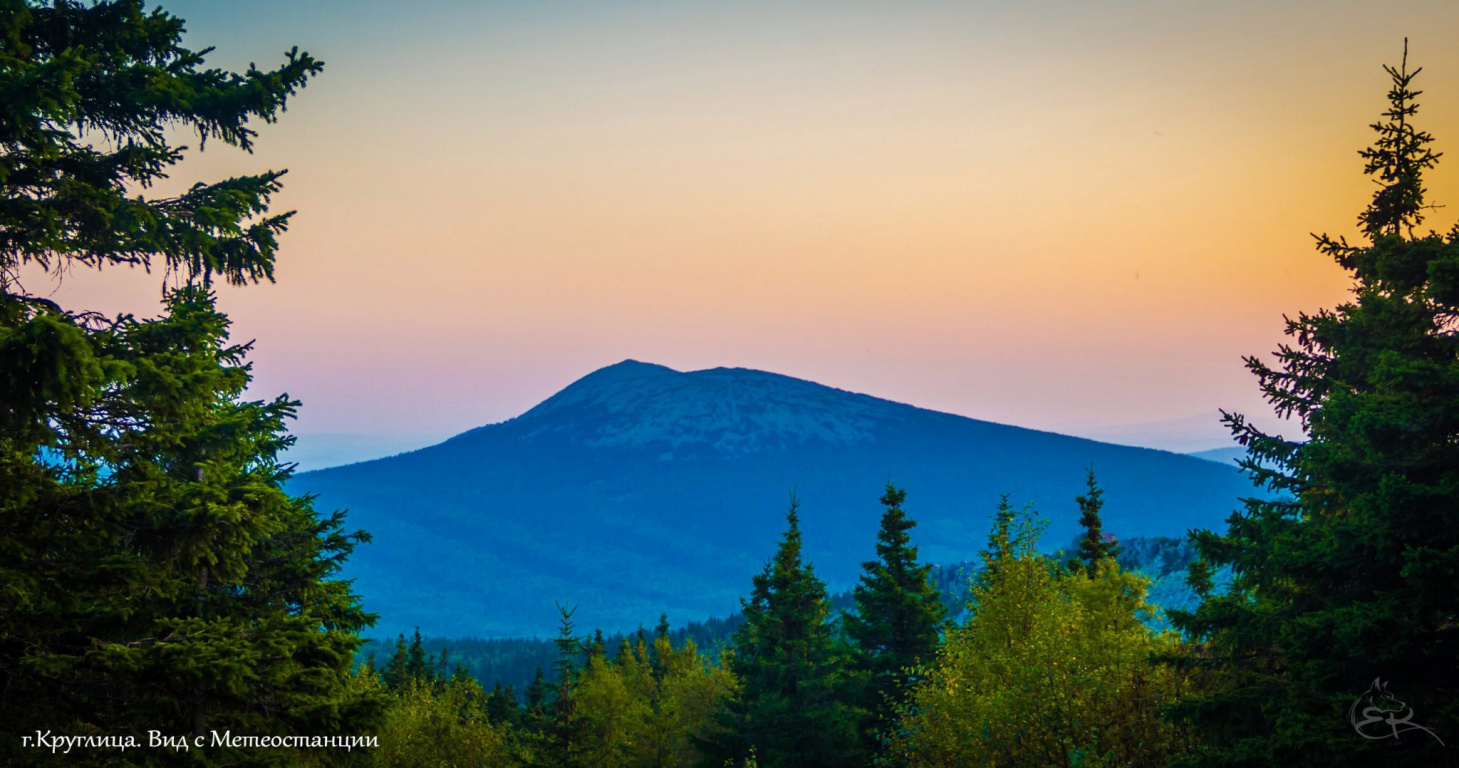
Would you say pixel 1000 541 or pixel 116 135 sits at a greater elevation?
pixel 116 135

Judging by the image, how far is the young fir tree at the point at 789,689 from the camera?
1304 inches

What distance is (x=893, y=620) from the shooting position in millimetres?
38219

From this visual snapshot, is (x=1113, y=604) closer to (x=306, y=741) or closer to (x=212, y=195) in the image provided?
(x=306, y=741)

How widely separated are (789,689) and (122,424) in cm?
2667

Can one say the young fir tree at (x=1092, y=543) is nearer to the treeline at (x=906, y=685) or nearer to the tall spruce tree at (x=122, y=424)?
the treeline at (x=906, y=685)

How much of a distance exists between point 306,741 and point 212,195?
761cm

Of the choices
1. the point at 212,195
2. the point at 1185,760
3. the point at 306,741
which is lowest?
the point at 1185,760

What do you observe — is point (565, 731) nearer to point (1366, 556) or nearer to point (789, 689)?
point (789, 689)

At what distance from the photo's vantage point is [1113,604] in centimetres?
3256

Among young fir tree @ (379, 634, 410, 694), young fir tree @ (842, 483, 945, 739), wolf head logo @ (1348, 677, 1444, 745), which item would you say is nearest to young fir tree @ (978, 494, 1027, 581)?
young fir tree @ (842, 483, 945, 739)

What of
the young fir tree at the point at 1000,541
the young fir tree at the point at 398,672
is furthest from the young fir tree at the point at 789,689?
the young fir tree at the point at 398,672

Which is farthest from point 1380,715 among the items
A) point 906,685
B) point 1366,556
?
point 906,685

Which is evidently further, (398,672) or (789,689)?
(398,672)

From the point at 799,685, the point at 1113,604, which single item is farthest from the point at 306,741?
the point at 1113,604
